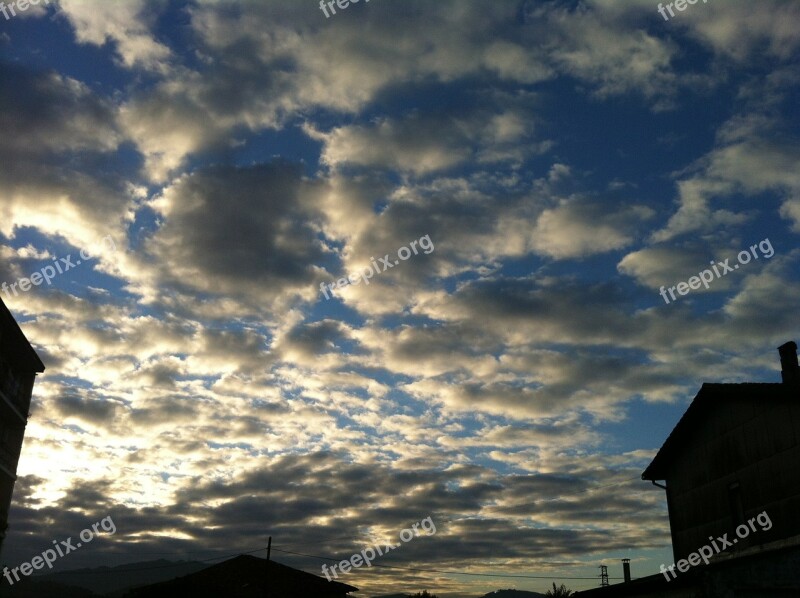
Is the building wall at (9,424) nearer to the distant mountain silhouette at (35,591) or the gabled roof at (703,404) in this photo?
the gabled roof at (703,404)

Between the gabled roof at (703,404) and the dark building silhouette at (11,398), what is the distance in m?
36.0

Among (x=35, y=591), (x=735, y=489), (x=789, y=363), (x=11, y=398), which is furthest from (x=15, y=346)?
(x=35, y=591)

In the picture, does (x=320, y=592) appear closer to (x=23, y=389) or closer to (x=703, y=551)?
(x=23, y=389)

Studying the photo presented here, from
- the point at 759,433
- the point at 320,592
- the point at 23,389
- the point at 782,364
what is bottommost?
the point at 320,592

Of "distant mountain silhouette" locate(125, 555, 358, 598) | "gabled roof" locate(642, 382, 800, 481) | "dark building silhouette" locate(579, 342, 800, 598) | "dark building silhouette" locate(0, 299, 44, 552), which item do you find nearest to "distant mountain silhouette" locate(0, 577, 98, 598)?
"distant mountain silhouette" locate(125, 555, 358, 598)

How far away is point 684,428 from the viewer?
27.2 m

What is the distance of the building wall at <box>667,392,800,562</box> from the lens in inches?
818

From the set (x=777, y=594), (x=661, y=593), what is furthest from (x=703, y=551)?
(x=777, y=594)

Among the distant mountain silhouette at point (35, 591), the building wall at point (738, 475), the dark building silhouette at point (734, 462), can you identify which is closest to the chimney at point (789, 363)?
the dark building silhouette at point (734, 462)

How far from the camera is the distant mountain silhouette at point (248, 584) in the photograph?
4578 cm

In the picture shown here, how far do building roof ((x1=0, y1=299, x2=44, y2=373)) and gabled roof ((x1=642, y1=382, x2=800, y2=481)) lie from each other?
3549 cm

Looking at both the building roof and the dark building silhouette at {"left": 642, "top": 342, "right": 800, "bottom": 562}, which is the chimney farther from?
the building roof

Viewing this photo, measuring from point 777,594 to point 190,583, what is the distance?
39247 millimetres

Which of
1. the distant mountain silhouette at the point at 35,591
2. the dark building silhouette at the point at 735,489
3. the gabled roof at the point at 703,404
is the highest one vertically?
the gabled roof at the point at 703,404
